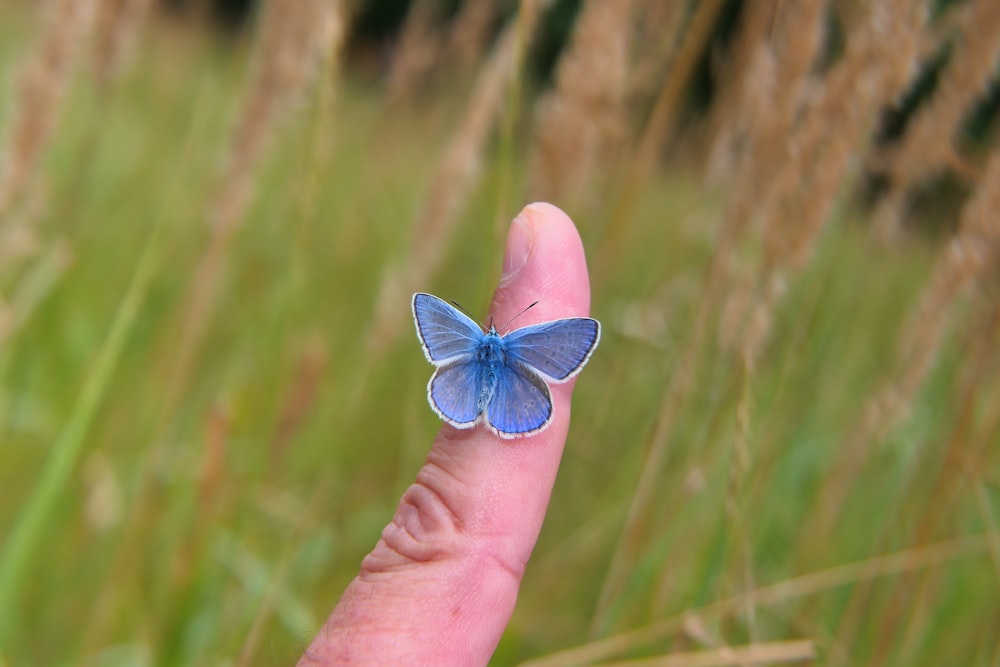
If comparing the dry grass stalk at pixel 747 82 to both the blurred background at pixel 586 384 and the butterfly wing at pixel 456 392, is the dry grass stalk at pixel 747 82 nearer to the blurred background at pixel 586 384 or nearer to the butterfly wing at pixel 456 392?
the blurred background at pixel 586 384

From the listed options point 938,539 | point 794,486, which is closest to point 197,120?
point 938,539

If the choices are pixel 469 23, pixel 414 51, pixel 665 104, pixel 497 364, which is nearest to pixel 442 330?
pixel 497 364

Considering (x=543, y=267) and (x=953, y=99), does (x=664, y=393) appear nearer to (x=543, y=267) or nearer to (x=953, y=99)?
(x=543, y=267)

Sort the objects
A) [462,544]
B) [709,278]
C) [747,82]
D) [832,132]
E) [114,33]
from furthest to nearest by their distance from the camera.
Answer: [747,82] → [114,33] → [709,278] → [832,132] → [462,544]

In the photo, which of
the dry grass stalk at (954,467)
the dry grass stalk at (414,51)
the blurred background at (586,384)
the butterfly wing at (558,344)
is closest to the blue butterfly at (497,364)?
the butterfly wing at (558,344)

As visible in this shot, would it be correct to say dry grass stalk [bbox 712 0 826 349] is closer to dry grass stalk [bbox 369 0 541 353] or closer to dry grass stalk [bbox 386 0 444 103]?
dry grass stalk [bbox 369 0 541 353]

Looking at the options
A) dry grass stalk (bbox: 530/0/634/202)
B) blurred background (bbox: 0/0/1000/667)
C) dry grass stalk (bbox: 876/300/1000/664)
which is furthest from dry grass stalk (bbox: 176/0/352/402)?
dry grass stalk (bbox: 876/300/1000/664)

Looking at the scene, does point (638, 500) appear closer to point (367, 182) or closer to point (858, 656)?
point (858, 656)
